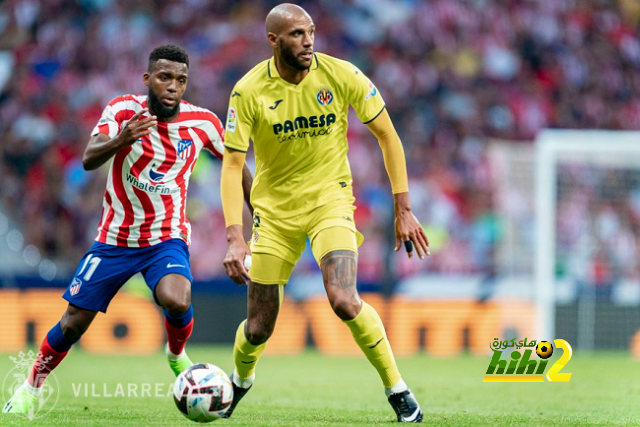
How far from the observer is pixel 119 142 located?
656cm

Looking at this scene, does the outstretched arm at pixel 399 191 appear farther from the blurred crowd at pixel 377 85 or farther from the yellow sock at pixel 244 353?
the blurred crowd at pixel 377 85

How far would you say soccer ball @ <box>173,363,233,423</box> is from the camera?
20.1 feet

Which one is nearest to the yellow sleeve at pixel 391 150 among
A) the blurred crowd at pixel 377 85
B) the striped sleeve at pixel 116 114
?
the striped sleeve at pixel 116 114

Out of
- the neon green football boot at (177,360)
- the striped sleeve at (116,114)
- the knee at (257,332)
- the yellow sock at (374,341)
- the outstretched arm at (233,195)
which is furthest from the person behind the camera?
the neon green football boot at (177,360)

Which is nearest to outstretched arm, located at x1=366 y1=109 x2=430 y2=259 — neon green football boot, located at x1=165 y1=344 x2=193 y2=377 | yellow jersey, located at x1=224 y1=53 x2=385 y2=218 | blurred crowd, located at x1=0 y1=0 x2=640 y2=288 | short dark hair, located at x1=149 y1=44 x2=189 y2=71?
yellow jersey, located at x1=224 y1=53 x2=385 y2=218

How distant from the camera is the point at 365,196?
17.7m

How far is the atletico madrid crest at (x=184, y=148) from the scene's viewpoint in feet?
24.4

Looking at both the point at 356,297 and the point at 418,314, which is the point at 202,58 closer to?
the point at 418,314

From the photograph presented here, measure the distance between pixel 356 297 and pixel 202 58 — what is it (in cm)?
1341

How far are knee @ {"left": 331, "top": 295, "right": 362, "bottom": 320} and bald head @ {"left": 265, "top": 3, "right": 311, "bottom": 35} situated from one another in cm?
179

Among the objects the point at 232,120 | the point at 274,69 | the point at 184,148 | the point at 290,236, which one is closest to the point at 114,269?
the point at 184,148

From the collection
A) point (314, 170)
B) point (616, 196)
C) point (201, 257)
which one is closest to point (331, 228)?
point (314, 170)

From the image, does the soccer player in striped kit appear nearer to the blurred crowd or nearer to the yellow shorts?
the yellow shorts

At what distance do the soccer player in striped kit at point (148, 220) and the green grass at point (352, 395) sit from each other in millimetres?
569
